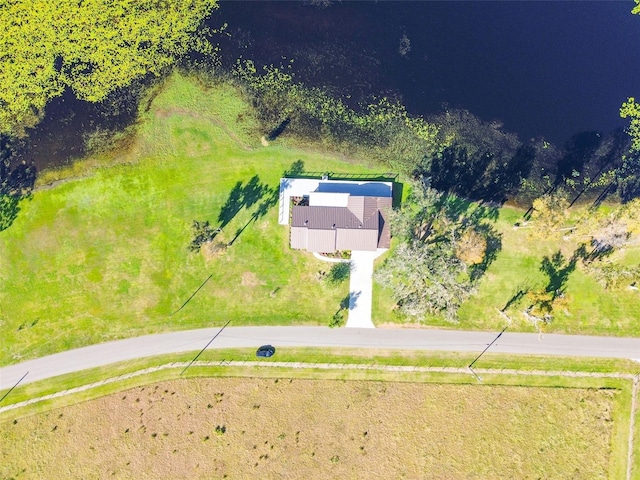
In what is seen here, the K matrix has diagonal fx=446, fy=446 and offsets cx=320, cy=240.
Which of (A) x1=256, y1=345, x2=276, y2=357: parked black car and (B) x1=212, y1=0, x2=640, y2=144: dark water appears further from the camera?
(B) x1=212, y1=0, x2=640, y2=144: dark water

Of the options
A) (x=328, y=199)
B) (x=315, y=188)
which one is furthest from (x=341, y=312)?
(x=315, y=188)

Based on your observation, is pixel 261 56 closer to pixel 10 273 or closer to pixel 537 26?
pixel 537 26

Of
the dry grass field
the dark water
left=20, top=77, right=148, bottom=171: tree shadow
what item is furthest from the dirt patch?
the dark water

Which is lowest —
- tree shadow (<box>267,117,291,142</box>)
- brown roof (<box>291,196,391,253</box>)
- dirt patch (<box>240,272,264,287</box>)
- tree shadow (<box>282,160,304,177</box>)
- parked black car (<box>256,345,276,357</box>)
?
parked black car (<box>256,345,276,357</box>)

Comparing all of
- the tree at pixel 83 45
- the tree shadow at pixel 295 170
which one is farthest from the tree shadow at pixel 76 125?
the tree shadow at pixel 295 170

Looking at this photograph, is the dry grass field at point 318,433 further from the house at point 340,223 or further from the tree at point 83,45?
the tree at point 83,45

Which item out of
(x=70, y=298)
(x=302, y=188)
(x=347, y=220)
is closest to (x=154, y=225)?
(x=70, y=298)

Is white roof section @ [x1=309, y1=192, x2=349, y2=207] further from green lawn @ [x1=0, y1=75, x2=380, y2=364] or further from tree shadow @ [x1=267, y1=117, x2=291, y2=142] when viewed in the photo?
tree shadow @ [x1=267, y1=117, x2=291, y2=142]
